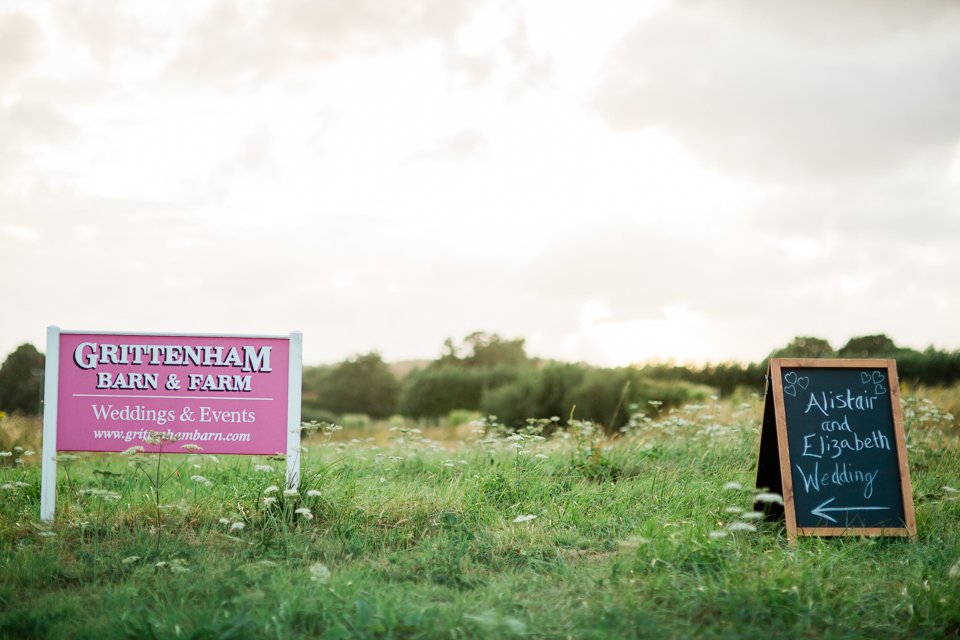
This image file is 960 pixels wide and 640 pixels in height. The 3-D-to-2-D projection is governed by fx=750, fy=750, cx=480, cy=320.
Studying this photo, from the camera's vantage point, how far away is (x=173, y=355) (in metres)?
6.32

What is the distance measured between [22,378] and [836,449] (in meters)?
20.5

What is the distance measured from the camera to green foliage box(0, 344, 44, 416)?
63.9 ft

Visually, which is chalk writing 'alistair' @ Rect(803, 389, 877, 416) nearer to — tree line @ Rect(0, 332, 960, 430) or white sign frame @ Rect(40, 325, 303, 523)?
tree line @ Rect(0, 332, 960, 430)

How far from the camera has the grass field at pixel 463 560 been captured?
4.03 meters

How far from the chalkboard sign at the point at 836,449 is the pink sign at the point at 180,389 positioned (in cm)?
399

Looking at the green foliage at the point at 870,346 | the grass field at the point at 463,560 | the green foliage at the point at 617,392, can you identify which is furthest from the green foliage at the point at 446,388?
the grass field at the point at 463,560

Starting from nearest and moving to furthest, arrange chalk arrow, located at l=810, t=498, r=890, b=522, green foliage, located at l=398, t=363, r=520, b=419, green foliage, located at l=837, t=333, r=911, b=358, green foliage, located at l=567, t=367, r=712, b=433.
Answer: chalk arrow, located at l=810, t=498, r=890, b=522 → green foliage, located at l=837, t=333, r=911, b=358 → green foliage, located at l=567, t=367, r=712, b=433 → green foliage, located at l=398, t=363, r=520, b=419

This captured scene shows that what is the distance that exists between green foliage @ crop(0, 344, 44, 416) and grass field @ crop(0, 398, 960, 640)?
46.4 ft

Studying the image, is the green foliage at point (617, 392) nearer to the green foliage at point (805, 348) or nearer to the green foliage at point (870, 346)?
the green foliage at point (805, 348)

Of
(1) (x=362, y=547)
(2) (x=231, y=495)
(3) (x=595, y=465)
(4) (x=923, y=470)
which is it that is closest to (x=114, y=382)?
(2) (x=231, y=495)

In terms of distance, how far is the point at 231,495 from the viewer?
20.4 ft

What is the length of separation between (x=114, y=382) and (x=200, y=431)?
84 centimetres

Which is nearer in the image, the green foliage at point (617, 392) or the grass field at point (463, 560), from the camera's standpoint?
the grass field at point (463, 560)

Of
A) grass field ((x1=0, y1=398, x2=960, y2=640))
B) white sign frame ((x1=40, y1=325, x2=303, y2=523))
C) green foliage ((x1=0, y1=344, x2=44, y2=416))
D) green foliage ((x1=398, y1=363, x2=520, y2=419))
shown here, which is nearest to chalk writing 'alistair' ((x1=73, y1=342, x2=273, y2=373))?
white sign frame ((x1=40, y1=325, x2=303, y2=523))
